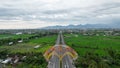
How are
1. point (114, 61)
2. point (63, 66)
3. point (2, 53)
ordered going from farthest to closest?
1. point (2, 53)
2. point (114, 61)
3. point (63, 66)

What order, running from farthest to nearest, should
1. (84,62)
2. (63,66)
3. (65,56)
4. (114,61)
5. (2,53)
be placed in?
(2,53) → (65,56) → (114,61) → (84,62) → (63,66)

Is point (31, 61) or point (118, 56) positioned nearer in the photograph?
point (31, 61)

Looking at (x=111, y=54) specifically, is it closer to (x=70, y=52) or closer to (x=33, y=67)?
(x=70, y=52)

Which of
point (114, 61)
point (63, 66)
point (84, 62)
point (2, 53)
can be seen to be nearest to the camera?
point (63, 66)

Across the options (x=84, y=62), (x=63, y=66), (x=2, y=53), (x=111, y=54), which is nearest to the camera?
(x=63, y=66)

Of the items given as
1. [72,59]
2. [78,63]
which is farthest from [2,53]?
[78,63]

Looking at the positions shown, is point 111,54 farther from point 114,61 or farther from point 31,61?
point 31,61

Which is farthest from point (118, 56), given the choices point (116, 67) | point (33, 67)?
point (33, 67)

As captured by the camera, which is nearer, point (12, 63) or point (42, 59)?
point (42, 59)
